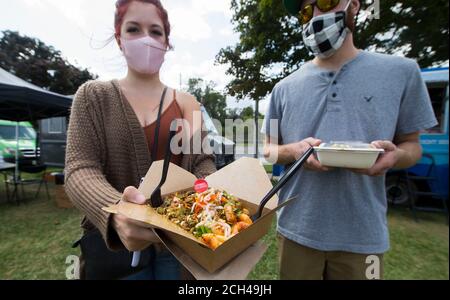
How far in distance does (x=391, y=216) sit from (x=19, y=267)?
368cm

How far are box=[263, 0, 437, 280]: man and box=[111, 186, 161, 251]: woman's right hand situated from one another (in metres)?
0.49

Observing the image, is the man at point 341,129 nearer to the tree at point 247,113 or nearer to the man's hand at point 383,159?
the man's hand at point 383,159

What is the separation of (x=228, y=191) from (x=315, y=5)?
641mm

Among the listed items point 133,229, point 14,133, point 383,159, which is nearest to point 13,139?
point 14,133

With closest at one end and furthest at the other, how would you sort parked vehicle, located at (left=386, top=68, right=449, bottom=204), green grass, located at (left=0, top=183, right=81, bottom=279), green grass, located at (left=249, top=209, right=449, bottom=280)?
1. green grass, located at (left=0, top=183, right=81, bottom=279)
2. green grass, located at (left=249, top=209, right=449, bottom=280)
3. parked vehicle, located at (left=386, top=68, right=449, bottom=204)

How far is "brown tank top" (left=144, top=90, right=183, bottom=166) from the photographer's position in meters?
0.62

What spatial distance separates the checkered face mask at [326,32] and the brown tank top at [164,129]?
474 millimetres

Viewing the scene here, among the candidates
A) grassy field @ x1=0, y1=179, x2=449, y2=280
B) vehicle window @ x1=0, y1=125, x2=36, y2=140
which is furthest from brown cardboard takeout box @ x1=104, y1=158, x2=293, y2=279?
grassy field @ x1=0, y1=179, x2=449, y2=280

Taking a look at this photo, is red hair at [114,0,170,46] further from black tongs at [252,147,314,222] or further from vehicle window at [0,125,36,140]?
vehicle window at [0,125,36,140]

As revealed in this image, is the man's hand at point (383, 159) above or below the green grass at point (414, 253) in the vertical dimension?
above

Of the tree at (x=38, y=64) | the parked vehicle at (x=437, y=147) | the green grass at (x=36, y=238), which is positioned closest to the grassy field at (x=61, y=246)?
the green grass at (x=36, y=238)

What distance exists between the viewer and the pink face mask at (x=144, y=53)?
58cm

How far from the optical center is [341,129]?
744 millimetres

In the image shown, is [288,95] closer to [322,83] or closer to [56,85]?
[322,83]
